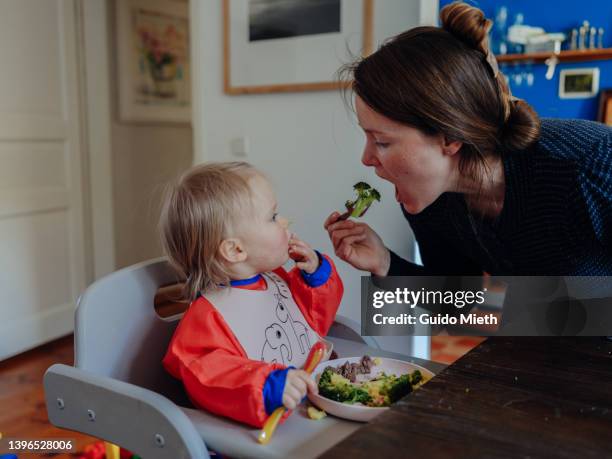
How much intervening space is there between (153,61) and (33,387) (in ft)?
7.16

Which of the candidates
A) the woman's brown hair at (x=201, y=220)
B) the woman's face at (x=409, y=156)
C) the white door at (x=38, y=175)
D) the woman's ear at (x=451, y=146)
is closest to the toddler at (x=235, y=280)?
the woman's brown hair at (x=201, y=220)

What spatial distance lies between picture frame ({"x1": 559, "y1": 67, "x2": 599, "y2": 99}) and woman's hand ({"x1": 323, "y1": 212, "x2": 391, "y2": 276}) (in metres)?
3.08

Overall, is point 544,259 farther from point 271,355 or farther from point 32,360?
point 32,360

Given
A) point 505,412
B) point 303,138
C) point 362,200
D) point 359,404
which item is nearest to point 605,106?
point 303,138

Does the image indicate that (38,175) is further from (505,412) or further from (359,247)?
(505,412)

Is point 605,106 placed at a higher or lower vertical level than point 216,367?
higher

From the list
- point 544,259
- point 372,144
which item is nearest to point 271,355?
point 372,144

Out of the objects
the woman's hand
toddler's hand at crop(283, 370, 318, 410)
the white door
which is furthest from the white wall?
toddler's hand at crop(283, 370, 318, 410)

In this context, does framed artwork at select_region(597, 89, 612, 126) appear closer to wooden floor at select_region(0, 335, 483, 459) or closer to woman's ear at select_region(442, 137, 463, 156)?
wooden floor at select_region(0, 335, 483, 459)

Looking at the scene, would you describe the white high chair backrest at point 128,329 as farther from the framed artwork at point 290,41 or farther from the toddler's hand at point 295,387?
the framed artwork at point 290,41

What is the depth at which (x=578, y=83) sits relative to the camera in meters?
3.84

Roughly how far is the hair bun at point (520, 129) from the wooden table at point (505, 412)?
408mm

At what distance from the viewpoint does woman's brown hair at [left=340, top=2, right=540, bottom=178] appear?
1055 millimetres

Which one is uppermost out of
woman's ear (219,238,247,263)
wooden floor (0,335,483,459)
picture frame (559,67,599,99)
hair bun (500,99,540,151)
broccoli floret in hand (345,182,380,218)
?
picture frame (559,67,599,99)
